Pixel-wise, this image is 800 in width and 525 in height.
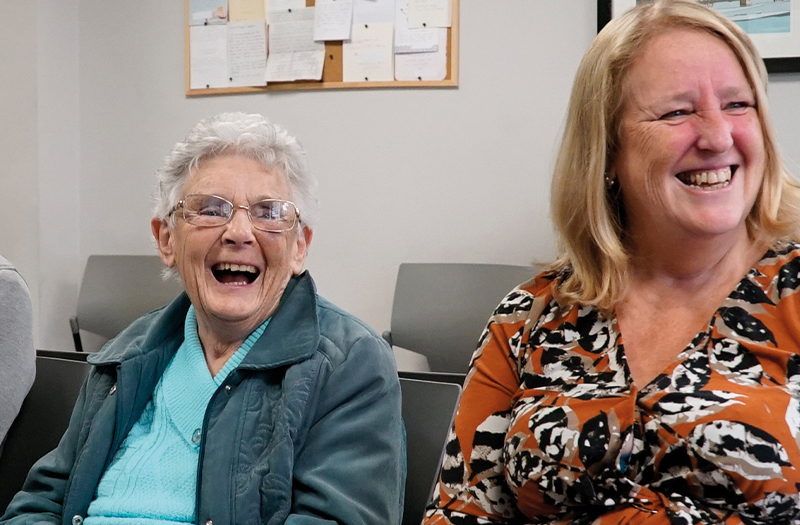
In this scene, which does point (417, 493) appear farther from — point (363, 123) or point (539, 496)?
point (363, 123)

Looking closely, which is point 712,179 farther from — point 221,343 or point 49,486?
point 49,486

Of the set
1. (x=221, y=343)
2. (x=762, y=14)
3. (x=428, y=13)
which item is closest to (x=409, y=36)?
(x=428, y=13)

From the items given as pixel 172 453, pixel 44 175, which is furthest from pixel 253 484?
pixel 44 175

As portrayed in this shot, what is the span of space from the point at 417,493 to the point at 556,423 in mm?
389

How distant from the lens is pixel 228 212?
1.53m

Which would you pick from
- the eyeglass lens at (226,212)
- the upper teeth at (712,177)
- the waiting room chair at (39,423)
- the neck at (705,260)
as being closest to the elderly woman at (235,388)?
the eyeglass lens at (226,212)

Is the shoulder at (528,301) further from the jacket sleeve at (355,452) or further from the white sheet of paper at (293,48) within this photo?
the white sheet of paper at (293,48)

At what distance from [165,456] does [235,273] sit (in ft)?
1.20

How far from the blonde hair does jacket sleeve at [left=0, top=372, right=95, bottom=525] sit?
0.97 meters

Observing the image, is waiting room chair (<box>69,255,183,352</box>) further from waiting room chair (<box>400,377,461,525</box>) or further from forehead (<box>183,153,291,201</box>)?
waiting room chair (<box>400,377,461,525</box>)

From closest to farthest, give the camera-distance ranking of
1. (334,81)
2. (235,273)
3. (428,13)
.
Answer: (235,273)
(428,13)
(334,81)

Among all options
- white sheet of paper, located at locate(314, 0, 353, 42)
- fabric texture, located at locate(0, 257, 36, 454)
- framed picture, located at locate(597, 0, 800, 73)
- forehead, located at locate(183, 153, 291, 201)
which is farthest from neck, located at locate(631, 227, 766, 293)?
white sheet of paper, located at locate(314, 0, 353, 42)

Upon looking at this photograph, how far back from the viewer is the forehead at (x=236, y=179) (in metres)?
1.53

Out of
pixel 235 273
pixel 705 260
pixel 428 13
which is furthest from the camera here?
pixel 428 13
